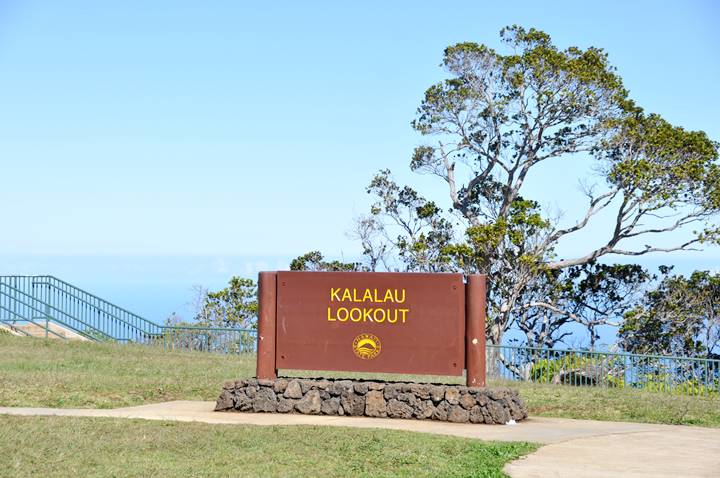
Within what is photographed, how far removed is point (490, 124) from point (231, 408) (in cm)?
2087

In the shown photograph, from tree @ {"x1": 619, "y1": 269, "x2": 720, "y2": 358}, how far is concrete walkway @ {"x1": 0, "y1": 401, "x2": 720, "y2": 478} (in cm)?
1806

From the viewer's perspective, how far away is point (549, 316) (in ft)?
111

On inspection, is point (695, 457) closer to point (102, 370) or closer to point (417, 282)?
point (417, 282)

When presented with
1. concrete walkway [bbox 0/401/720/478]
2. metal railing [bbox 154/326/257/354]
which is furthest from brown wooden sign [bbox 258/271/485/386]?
metal railing [bbox 154/326/257/354]

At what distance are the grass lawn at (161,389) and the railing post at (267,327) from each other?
6.81ft

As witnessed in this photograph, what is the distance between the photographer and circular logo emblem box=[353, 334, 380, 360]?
580 inches

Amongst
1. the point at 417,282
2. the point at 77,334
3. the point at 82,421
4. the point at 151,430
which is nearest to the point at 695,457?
the point at 417,282

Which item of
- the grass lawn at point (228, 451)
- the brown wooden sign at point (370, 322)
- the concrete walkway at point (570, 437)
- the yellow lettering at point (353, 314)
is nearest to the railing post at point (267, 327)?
the brown wooden sign at point (370, 322)

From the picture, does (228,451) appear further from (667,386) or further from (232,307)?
(232,307)

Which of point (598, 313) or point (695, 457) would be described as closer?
point (695, 457)

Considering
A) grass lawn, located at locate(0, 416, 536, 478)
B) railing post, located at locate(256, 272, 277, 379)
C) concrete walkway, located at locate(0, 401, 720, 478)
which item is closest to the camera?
grass lawn, located at locate(0, 416, 536, 478)

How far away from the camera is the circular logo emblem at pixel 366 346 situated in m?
14.7

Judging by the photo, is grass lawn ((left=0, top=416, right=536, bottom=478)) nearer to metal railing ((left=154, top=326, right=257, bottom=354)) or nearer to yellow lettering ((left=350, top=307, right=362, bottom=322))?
yellow lettering ((left=350, top=307, right=362, bottom=322))

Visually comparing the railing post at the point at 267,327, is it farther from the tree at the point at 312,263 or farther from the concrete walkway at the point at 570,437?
the tree at the point at 312,263
